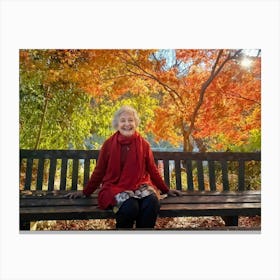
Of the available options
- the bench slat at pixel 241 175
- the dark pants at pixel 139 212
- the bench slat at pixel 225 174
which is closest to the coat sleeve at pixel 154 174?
the dark pants at pixel 139 212

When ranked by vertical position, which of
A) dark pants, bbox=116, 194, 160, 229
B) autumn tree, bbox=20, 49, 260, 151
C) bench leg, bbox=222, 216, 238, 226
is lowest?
bench leg, bbox=222, 216, 238, 226

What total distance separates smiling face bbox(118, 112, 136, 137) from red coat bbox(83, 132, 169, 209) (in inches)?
3.4

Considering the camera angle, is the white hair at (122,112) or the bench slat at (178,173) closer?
the white hair at (122,112)

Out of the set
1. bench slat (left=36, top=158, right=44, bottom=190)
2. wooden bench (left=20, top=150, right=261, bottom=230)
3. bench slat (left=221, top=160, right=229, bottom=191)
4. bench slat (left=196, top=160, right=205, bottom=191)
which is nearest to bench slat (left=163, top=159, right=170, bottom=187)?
wooden bench (left=20, top=150, right=261, bottom=230)

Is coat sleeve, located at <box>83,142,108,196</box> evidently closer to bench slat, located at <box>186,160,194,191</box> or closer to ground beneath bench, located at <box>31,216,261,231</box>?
ground beneath bench, located at <box>31,216,261,231</box>

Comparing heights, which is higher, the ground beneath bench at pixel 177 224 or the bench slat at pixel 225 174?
the bench slat at pixel 225 174

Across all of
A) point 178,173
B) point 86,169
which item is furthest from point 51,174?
point 178,173

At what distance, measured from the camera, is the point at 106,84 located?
4.21 metres

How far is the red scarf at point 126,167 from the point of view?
12.8ft

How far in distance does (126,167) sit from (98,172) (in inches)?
9.0

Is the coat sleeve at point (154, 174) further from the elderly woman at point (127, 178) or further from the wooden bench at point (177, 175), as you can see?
the wooden bench at point (177, 175)

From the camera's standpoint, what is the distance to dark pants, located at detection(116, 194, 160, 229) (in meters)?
3.75

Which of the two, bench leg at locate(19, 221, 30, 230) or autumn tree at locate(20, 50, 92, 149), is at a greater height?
autumn tree at locate(20, 50, 92, 149)

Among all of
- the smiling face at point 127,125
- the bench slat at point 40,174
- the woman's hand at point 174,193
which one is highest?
the smiling face at point 127,125
